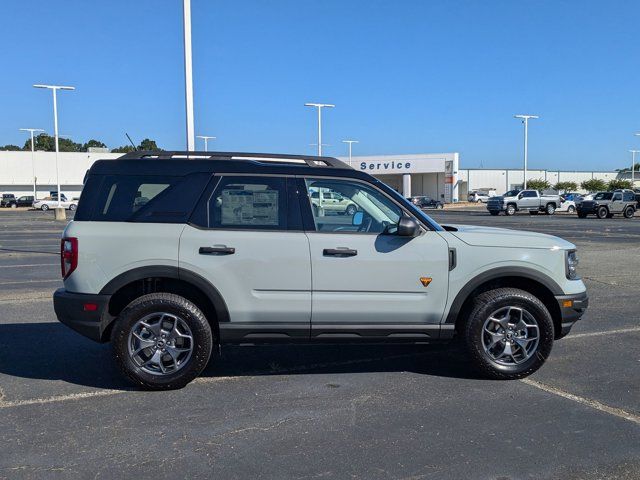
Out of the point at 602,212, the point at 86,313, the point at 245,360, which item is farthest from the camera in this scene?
the point at 602,212

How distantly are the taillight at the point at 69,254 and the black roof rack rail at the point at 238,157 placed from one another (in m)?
0.83

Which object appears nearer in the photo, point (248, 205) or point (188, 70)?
point (248, 205)

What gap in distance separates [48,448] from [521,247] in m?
4.05

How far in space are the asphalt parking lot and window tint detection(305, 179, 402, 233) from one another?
1.40 m

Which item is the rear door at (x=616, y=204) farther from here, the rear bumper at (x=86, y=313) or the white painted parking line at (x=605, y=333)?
the rear bumper at (x=86, y=313)

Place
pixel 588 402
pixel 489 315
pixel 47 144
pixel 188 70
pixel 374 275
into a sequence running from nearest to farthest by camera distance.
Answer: pixel 588 402, pixel 374 275, pixel 489 315, pixel 188 70, pixel 47 144

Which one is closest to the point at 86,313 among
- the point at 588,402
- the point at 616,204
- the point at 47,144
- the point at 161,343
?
the point at 161,343

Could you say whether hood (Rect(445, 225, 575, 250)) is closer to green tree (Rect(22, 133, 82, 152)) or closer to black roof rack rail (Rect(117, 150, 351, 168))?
black roof rack rail (Rect(117, 150, 351, 168))

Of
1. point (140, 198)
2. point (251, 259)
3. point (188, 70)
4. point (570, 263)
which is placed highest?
point (188, 70)

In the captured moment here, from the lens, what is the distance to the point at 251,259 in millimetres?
4953

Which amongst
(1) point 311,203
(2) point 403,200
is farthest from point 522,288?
(1) point 311,203

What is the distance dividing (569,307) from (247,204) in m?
3.01

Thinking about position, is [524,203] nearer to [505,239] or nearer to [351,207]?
[505,239]

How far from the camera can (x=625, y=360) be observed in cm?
593
